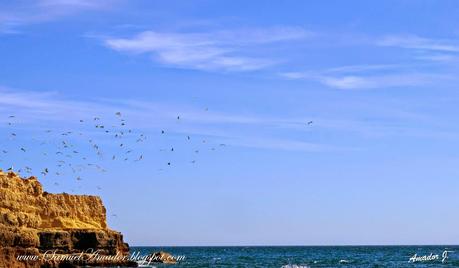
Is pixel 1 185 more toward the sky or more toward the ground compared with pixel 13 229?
more toward the sky

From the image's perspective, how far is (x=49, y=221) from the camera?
257 ft

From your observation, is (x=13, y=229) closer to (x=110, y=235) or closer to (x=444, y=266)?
(x=110, y=235)

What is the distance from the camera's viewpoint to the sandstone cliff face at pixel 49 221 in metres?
60.7

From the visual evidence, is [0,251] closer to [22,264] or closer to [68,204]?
[22,264]

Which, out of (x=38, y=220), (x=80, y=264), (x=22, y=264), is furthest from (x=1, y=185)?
(x=22, y=264)

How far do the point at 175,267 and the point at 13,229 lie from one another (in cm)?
2632

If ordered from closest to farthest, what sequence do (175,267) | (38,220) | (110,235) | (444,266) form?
(38,220), (110,235), (175,267), (444,266)

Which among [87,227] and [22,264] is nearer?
[22,264]

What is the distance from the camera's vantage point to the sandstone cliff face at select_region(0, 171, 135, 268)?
6074cm

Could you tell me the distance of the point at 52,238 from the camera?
72000 mm

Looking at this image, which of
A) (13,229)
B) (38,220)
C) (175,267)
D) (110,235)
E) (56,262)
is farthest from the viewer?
(175,267)

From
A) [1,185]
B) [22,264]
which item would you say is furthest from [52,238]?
[22,264]

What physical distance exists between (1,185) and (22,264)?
62.9ft

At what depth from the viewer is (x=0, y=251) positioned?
166ft
